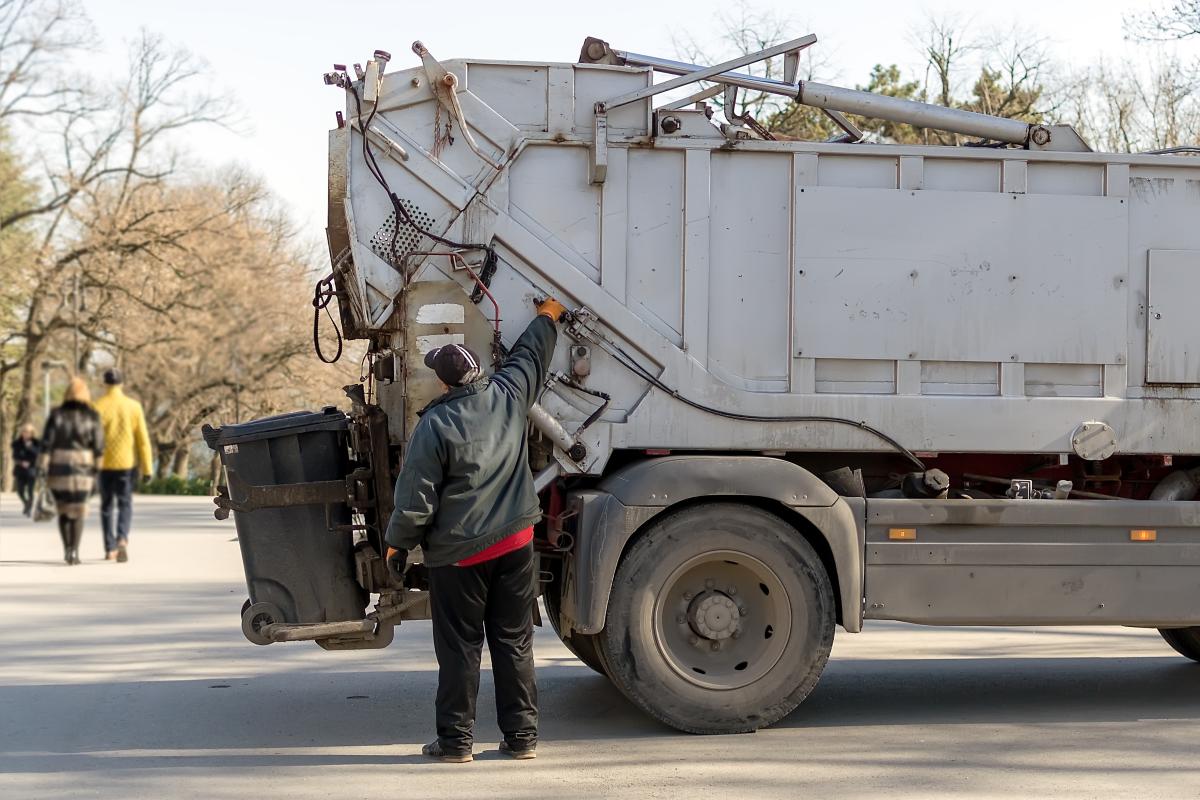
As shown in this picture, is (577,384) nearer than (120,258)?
Yes

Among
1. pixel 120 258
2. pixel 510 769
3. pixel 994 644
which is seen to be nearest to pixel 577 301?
pixel 510 769

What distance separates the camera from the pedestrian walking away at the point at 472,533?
19.1ft

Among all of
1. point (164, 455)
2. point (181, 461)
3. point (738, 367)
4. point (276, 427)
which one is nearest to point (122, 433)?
point (276, 427)

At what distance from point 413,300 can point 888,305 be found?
6.98 ft

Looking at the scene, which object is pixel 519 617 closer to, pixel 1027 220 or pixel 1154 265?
pixel 1027 220

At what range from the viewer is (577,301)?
6.48 metres

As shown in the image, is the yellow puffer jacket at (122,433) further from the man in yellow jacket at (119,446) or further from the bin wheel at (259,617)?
the bin wheel at (259,617)

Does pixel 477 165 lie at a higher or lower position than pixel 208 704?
higher

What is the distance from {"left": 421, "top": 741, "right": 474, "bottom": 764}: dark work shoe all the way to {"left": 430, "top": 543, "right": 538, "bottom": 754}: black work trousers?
2 centimetres

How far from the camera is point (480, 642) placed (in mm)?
6051

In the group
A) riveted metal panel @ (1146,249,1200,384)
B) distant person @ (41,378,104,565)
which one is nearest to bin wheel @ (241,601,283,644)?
riveted metal panel @ (1146,249,1200,384)

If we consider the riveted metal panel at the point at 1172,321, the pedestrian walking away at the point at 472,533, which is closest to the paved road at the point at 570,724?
the pedestrian walking away at the point at 472,533

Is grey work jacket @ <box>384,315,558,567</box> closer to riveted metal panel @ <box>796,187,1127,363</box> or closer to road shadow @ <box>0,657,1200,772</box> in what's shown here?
road shadow @ <box>0,657,1200,772</box>

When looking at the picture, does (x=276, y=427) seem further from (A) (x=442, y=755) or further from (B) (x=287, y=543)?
(A) (x=442, y=755)
